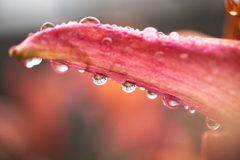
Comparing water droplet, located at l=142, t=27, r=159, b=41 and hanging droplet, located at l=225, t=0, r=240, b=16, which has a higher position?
hanging droplet, located at l=225, t=0, r=240, b=16

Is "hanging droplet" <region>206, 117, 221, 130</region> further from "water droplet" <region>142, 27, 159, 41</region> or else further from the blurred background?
the blurred background

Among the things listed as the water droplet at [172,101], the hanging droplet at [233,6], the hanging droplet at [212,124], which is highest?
the hanging droplet at [233,6]

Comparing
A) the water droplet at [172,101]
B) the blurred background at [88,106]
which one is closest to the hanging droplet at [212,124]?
the water droplet at [172,101]

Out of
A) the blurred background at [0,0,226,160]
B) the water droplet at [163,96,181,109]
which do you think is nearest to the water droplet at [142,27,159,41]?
the water droplet at [163,96,181,109]

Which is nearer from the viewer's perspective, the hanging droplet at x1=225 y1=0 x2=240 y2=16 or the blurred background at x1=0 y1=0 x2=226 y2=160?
the hanging droplet at x1=225 y1=0 x2=240 y2=16

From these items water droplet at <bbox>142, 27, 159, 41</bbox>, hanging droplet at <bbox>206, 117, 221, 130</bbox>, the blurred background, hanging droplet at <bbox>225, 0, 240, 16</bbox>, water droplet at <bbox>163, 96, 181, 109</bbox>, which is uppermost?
the blurred background

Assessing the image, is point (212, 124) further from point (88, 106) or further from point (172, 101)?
point (88, 106)

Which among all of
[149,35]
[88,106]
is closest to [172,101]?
[149,35]

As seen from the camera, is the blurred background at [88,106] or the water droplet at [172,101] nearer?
the water droplet at [172,101]

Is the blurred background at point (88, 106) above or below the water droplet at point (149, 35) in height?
above

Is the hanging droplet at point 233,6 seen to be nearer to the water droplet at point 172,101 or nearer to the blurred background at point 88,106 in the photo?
the water droplet at point 172,101
